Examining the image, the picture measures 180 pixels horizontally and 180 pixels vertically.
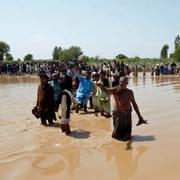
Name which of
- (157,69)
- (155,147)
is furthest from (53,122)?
(157,69)

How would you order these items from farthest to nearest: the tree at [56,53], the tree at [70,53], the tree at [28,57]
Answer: the tree at [56,53], the tree at [70,53], the tree at [28,57]

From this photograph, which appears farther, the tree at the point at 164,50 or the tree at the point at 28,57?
the tree at the point at 164,50

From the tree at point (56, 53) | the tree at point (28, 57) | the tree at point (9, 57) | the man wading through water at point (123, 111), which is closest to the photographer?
the man wading through water at point (123, 111)

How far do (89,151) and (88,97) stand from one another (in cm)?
518

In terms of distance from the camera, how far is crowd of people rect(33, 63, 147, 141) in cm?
848

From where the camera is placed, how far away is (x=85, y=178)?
6148 mm

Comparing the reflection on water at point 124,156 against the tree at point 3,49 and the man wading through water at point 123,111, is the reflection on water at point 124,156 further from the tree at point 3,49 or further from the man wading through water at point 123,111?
the tree at point 3,49

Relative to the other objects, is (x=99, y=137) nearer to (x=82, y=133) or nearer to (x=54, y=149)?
(x=82, y=133)

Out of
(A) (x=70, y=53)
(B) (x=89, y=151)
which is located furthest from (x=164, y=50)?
(B) (x=89, y=151)

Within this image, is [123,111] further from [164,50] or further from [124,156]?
[164,50]

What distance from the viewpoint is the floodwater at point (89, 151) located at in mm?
6379

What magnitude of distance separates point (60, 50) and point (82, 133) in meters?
87.4

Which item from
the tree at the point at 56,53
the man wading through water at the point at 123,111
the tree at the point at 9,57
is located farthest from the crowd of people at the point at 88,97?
the tree at the point at 56,53

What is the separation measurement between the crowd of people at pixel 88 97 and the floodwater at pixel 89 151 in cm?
32
